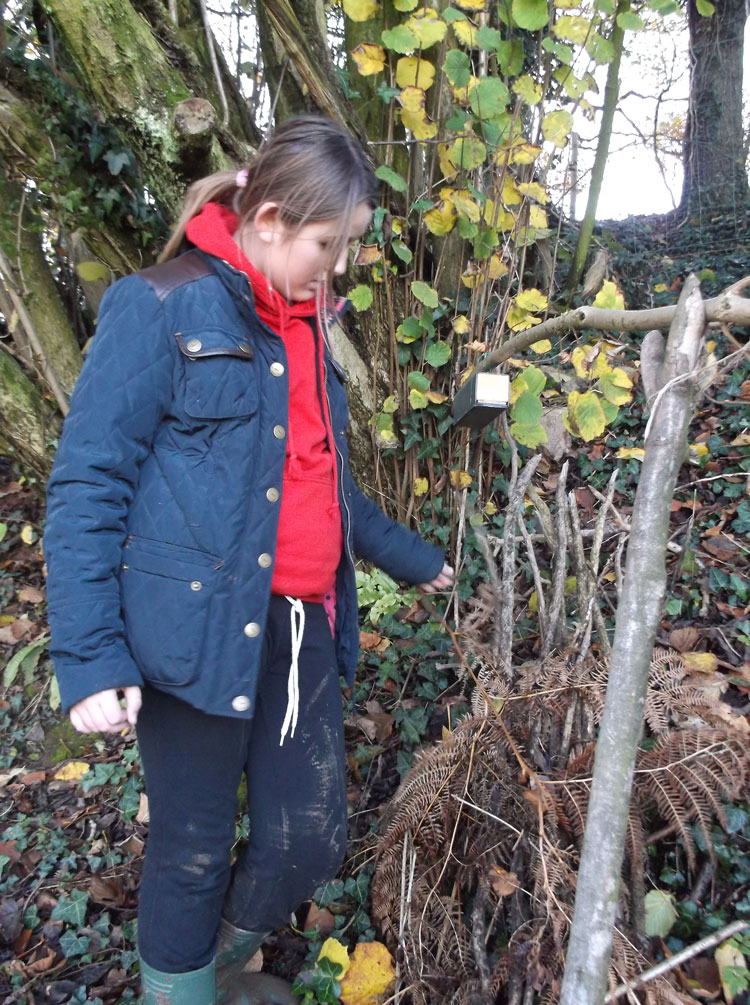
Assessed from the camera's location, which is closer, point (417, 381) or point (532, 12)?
point (532, 12)

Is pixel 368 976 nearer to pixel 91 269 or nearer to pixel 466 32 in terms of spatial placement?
pixel 91 269

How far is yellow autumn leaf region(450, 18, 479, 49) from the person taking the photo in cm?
247

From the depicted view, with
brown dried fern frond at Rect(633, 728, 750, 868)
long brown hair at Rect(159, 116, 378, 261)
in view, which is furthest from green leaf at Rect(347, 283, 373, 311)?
brown dried fern frond at Rect(633, 728, 750, 868)

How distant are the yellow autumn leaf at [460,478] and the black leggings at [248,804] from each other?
4.32 feet

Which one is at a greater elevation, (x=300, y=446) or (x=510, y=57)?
(x=510, y=57)

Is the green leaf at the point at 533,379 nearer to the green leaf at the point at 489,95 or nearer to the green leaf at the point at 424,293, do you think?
the green leaf at the point at 424,293

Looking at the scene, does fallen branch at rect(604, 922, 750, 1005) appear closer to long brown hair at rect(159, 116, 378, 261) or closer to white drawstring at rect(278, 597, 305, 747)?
white drawstring at rect(278, 597, 305, 747)

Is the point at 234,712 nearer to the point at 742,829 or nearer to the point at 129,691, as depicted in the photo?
the point at 129,691

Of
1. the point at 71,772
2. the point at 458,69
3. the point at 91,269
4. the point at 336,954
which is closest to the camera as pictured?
the point at 336,954

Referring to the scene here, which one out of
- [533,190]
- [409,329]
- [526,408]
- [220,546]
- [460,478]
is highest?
[533,190]

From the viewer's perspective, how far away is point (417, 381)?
9.50ft

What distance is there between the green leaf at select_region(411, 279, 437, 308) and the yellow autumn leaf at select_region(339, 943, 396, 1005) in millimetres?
2228

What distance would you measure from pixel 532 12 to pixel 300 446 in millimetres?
1897

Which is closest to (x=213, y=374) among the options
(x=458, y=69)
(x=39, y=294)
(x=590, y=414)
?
(x=590, y=414)
